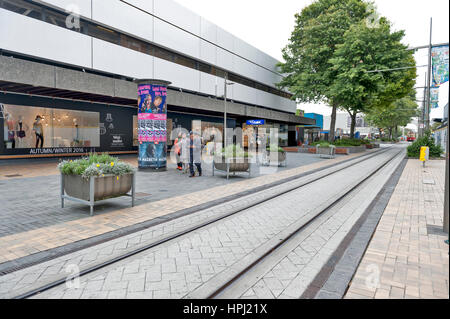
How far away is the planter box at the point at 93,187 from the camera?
5.97 metres

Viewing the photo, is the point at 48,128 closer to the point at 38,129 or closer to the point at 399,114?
the point at 38,129

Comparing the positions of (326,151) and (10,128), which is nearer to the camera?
(10,128)

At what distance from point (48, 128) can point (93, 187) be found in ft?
42.1

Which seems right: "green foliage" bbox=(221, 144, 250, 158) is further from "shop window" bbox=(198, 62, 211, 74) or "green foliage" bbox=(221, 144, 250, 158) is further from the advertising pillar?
"shop window" bbox=(198, 62, 211, 74)

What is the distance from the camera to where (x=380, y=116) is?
59.4 meters

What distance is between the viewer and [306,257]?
4.13 m

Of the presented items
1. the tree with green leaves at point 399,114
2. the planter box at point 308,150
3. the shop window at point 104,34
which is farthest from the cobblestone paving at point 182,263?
the tree with green leaves at point 399,114

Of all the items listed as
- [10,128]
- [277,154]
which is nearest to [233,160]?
[277,154]

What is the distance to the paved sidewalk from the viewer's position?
10.2 ft

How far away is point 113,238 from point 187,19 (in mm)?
22890

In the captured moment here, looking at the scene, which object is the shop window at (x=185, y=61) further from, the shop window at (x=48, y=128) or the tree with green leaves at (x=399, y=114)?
the tree with green leaves at (x=399, y=114)

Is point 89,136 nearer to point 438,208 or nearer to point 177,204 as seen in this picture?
point 177,204

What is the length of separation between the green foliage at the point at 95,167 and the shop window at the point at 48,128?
36.7ft
